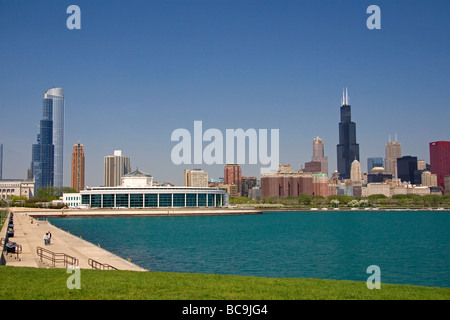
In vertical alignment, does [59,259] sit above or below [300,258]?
above

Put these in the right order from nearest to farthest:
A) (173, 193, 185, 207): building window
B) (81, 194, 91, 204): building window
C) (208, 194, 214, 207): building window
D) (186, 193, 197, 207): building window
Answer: (173, 193, 185, 207): building window
(81, 194, 91, 204): building window
(186, 193, 197, 207): building window
(208, 194, 214, 207): building window

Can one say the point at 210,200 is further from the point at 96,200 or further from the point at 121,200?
the point at 96,200

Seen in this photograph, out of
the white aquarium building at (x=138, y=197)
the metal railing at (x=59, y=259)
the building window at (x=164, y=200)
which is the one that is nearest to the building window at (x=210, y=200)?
the white aquarium building at (x=138, y=197)

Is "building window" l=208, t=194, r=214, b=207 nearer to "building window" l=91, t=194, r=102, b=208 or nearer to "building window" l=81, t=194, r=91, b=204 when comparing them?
"building window" l=91, t=194, r=102, b=208

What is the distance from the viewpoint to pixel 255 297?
52.8 ft

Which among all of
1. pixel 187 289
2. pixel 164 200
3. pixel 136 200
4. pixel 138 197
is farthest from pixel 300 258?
pixel 136 200

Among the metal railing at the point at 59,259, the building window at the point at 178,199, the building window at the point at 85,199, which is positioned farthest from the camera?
the building window at the point at 85,199

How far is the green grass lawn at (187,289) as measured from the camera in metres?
16.1

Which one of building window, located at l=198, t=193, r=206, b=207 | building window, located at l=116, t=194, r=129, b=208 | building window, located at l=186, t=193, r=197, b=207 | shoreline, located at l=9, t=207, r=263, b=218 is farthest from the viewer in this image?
building window, located at l=198, t=193, r=206, b=207

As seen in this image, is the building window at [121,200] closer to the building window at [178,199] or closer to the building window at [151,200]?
the building window at [151,200]

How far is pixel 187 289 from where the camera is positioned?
686 inches

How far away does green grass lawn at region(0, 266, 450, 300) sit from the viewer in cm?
1609

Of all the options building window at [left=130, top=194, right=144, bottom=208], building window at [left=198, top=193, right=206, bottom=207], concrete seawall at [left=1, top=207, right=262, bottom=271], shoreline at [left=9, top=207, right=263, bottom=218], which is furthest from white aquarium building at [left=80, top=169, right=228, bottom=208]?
concrete seawall at [left=1, top=207, right=262, bottom=271]
